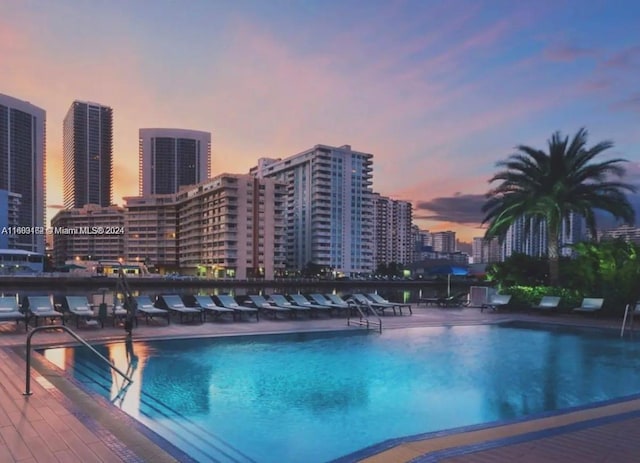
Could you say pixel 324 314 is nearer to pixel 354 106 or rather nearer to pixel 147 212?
pixel 354 106

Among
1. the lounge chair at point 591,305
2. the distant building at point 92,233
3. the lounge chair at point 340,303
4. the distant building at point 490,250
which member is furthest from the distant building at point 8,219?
the lounge chair at point 591,305

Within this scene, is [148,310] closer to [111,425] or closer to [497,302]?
[111,425]

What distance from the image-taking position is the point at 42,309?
13438mm

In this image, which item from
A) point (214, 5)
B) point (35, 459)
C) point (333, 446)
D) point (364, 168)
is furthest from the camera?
point (364, 168)

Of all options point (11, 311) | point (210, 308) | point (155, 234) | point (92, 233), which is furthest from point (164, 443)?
point (92, 233)

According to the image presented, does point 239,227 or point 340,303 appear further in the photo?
point 239,227

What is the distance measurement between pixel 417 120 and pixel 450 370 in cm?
2083

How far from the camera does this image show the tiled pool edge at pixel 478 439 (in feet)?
14.4

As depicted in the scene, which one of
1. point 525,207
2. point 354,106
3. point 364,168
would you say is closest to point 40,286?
point 354,106

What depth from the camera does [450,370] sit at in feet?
31.0

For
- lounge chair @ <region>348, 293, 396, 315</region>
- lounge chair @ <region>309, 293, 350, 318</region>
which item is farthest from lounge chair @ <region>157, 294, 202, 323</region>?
lounge chair @ <region>348, 293, 396, 315</region>

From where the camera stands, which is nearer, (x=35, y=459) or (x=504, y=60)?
(x=35, y=459)

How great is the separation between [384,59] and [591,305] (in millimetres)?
12990

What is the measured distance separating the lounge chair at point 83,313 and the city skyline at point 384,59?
10136mm
